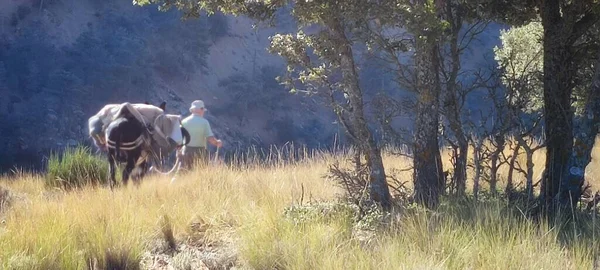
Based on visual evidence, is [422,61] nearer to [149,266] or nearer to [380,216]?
[380,216]

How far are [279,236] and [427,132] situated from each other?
2.03 metres

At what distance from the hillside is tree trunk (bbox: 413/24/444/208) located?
22351mm

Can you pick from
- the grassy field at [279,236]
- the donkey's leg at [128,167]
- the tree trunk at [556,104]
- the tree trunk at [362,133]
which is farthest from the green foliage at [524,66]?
the donkey's leg at [128,167]

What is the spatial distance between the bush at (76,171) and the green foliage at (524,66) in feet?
23.5

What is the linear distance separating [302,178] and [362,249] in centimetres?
393

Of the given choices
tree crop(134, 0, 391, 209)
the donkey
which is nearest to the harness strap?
the donkey

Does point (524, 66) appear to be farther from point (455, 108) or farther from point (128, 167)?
point (128, 167)

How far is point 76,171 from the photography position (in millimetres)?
12602

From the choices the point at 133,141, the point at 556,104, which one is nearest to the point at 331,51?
the point at 556,104

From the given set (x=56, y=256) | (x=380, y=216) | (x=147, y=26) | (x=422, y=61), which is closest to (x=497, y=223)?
→ (x=380, y=216)

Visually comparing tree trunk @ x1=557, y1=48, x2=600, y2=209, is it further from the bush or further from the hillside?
the hillside

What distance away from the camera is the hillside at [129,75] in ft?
95.6

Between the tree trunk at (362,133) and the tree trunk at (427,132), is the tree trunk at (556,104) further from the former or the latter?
the tree trunk at (362,133)

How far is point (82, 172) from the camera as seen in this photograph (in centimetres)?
1266
